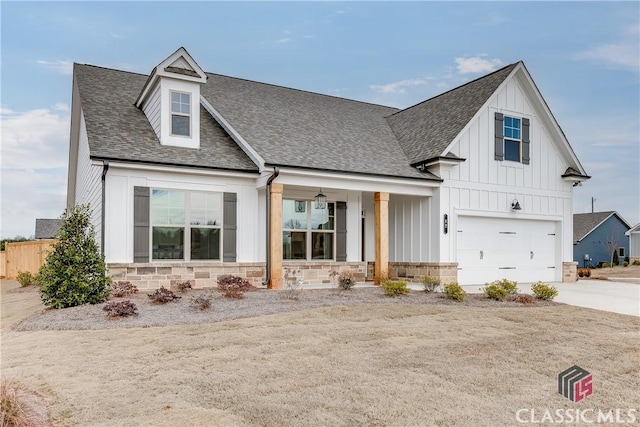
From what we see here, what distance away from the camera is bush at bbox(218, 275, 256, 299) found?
1042 cm

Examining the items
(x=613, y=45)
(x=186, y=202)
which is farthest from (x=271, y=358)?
(x=613, y=45)

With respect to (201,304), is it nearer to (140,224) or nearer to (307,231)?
(140,224)

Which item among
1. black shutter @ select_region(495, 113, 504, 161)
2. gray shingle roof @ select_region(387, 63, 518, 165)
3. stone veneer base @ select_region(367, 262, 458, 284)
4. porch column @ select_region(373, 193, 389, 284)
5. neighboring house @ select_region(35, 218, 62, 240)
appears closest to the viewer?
porch column @ select_region(373, 193, 389, 284)

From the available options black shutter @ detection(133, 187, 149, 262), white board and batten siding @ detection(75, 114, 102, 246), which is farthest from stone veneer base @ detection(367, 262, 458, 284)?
white board and batten siding @ detection(75, 114, 102, 246)

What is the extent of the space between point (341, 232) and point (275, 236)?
2.85 metres

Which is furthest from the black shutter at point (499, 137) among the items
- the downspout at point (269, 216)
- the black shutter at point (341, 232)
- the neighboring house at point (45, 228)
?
the neighboring house at point (45, 228)

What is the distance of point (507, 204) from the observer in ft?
50.1

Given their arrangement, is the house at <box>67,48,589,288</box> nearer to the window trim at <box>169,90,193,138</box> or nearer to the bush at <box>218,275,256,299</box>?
the window trim at <box>169,90,193,138</box>

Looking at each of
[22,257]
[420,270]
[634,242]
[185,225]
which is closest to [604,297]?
[420,270]

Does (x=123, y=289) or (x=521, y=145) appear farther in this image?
(x=521, y=145)

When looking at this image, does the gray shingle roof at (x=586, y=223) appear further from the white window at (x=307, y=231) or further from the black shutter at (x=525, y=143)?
the white window at (x=307, y=231)

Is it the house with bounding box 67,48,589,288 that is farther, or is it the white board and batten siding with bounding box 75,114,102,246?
the house with bounding box 67,48,589,288

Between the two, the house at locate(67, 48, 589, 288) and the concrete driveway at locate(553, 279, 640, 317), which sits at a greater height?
the house at locate(67, 48, 589, 288)

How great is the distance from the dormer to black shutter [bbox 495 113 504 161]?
915cm
